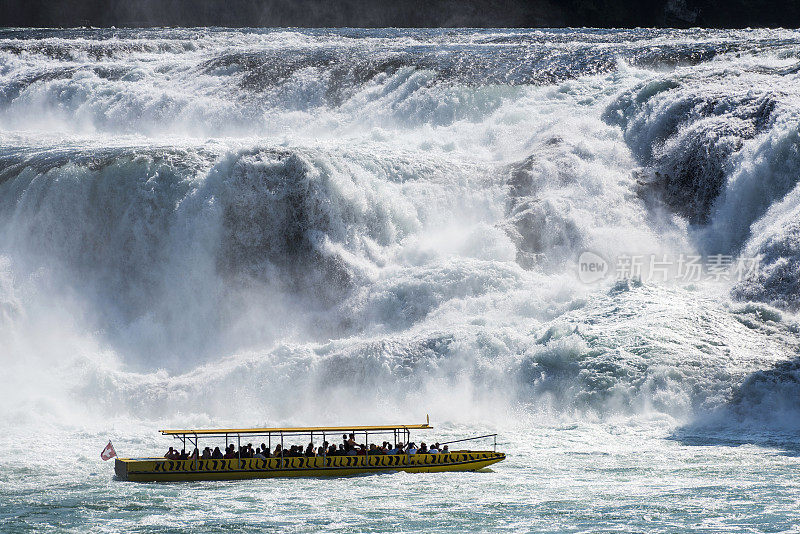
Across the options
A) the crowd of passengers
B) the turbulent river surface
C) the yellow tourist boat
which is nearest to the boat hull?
the yellow tourist boat

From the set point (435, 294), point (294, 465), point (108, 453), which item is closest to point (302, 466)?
point (294, 465)

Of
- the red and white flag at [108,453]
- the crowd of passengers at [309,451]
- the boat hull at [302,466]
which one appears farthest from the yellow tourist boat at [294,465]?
the red and white flag at [108,453]

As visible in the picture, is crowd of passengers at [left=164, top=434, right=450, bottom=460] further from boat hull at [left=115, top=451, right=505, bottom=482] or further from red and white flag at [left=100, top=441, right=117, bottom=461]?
red and white flag at [left=100, top=441, right=117, bottom=461]

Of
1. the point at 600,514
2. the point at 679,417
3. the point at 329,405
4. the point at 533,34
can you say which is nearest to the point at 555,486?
the point at 600,514

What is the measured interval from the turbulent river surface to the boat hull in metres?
0.35

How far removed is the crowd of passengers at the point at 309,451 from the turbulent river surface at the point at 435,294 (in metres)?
0.63

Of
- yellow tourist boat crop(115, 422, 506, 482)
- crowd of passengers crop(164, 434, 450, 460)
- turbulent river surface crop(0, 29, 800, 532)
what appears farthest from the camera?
crowd of passengers crop(164, 434, 450, 460)

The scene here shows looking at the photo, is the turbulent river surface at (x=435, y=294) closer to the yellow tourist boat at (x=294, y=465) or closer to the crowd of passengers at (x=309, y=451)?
the yellow tourist boat at (x=294, y=465)

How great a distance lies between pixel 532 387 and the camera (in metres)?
24.3

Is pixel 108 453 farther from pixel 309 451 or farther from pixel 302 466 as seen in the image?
pixel 309 451

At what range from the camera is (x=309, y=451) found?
2047cm

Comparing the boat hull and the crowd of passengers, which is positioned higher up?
the crowd of passengers

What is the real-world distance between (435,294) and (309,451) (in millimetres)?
7999

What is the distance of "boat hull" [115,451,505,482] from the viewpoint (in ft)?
65.0
